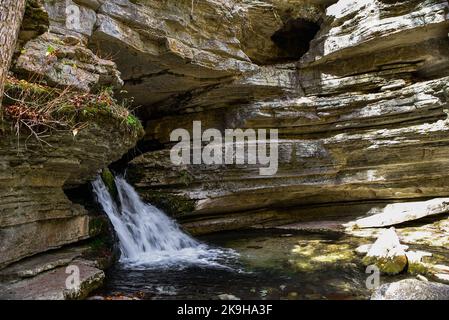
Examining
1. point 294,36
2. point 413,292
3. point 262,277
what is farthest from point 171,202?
point 294,36

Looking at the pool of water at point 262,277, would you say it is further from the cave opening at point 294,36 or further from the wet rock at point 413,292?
the cave opening at point 294,36

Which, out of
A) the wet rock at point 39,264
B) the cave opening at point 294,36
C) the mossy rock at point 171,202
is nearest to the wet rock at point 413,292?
the wet rock at point 39,264

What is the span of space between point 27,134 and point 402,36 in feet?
38.6

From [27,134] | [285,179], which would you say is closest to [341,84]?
[285,179]

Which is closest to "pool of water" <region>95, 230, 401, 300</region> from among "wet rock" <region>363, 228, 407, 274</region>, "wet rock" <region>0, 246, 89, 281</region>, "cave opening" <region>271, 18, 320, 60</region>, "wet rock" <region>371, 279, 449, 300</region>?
"wet rock" <region>363, 228, 407, 274</region>

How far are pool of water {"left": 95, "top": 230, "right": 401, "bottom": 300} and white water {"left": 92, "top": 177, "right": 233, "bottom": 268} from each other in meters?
0.57

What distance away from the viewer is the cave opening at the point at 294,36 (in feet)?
48.7

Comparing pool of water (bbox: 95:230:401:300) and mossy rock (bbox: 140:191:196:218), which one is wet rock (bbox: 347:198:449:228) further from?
mossy rock (bbox: 140:191:196:218)

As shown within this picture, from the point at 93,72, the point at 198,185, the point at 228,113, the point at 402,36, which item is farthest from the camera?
the point at 228,113

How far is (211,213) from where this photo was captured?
12523 millimetres

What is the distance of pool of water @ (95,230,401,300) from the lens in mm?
5895

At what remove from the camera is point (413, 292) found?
5.11m

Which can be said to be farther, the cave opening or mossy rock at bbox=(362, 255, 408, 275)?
the cave opening
